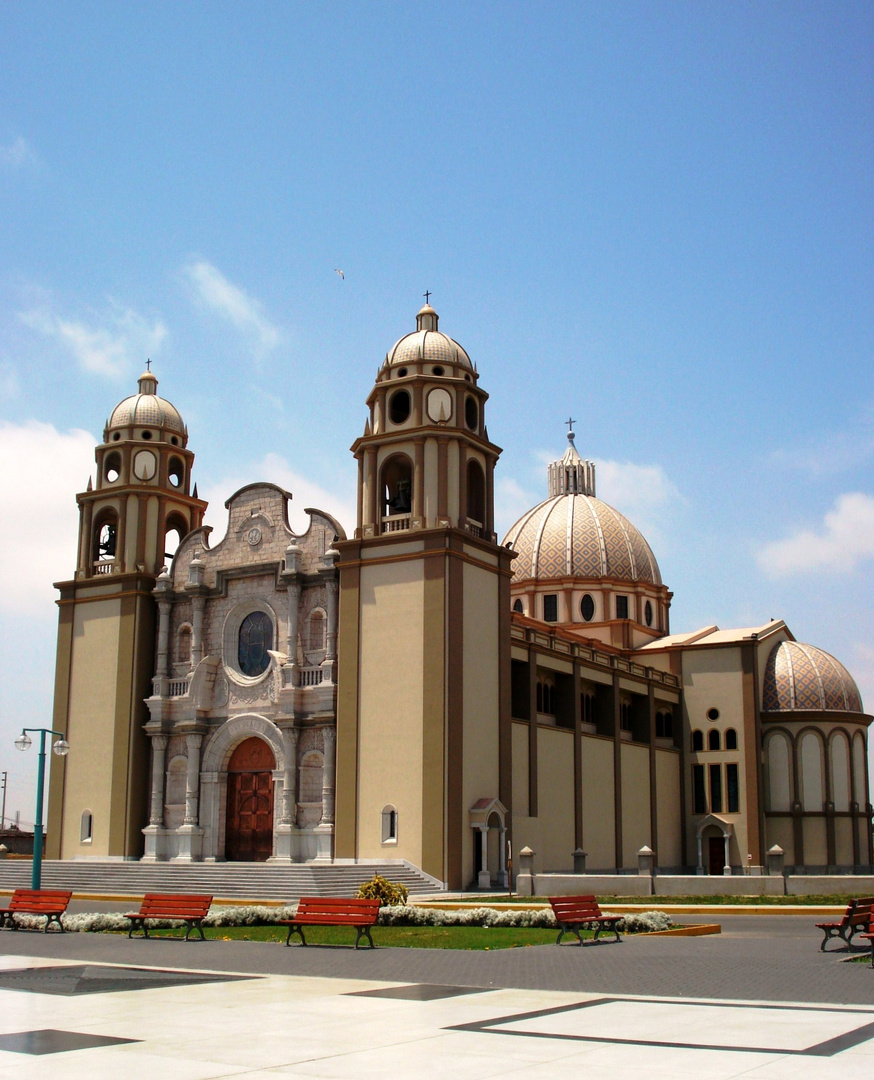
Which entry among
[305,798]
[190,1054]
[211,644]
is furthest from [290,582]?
[190,1054]

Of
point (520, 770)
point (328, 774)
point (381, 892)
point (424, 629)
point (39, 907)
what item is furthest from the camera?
point (520, 770)

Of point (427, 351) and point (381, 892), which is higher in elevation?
point (427, 351)

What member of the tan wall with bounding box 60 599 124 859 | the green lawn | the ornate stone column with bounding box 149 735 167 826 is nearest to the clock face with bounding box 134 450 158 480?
the tan wall with bounding box 60 599 124 859

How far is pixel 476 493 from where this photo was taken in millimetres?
46219

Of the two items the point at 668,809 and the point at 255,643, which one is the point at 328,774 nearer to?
the point at 255,643

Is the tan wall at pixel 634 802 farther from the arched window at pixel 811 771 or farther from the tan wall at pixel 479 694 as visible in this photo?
the tan wall at pixel 479 694

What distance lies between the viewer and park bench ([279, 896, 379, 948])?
21.6 meters

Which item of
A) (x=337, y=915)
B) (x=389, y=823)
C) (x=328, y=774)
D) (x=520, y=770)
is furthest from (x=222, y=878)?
(x=337, y=915)

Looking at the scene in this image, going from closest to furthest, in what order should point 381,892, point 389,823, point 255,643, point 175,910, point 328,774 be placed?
point 175,910 → point 381,892 → point 389,823 → point 328,774 → point 255,643

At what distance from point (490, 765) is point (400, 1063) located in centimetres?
3232

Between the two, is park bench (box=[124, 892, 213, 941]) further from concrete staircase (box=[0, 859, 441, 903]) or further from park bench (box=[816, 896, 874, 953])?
concrete staircase (box=[0, 859, 441, 903])

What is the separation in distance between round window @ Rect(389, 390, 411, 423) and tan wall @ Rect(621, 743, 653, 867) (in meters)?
18.3

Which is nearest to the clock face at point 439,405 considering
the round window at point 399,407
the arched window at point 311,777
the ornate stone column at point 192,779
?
the round window at point 399,407

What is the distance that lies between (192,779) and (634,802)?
19.7 m
